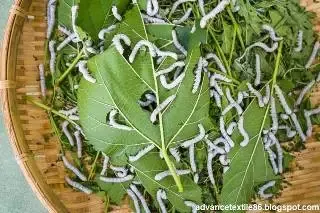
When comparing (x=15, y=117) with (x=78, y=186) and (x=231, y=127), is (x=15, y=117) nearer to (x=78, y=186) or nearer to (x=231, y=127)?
(x=78, y=186)

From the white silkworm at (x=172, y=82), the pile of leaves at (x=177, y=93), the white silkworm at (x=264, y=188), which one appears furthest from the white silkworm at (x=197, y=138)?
the white silkworm at (x=264, y=188)

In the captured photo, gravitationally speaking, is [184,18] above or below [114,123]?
above

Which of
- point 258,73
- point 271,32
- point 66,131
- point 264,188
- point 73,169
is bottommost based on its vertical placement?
point 264,188

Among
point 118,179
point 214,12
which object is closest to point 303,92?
point 214,12

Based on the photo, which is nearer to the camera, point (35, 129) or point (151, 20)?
point (151, 20)

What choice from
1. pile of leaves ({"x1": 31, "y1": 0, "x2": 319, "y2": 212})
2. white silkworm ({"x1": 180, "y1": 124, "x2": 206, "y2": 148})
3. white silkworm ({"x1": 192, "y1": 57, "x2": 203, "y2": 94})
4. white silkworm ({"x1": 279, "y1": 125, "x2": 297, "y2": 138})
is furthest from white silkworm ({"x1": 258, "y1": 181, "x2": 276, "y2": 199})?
white silkworm ({"x1": 192, "y1": 57, "x2": 203, "y2": 94})

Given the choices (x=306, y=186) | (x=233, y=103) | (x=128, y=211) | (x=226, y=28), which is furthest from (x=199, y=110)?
(x=306, y=186)
